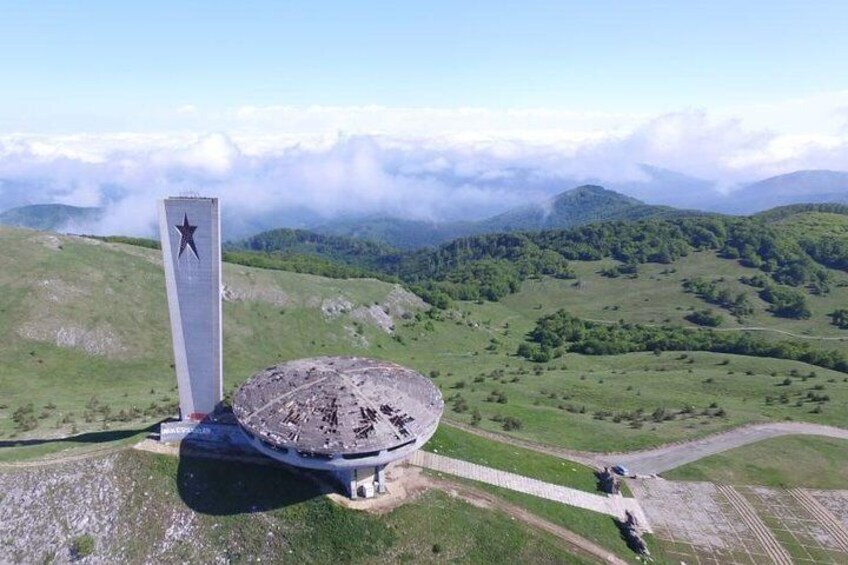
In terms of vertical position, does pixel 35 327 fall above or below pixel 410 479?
below

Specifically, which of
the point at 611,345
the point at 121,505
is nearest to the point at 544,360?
the point at 611,345

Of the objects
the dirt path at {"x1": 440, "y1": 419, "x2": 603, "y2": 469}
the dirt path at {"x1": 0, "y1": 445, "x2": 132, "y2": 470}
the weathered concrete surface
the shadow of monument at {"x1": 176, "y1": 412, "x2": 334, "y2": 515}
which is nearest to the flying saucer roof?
the shadow of monument at {"x1": 176, "y1": 412, "x2": 334, "y2": 515}

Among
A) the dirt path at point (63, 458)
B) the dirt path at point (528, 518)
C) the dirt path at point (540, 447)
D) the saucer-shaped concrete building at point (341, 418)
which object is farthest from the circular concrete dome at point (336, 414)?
the dirt path at point (540, 447)

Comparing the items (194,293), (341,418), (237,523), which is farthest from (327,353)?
(341,418)

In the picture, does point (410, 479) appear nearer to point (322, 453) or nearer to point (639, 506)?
point (322, 453)

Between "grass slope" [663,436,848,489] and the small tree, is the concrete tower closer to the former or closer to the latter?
the small tree

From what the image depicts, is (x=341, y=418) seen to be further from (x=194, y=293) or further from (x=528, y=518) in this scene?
(x=194, y=293)
